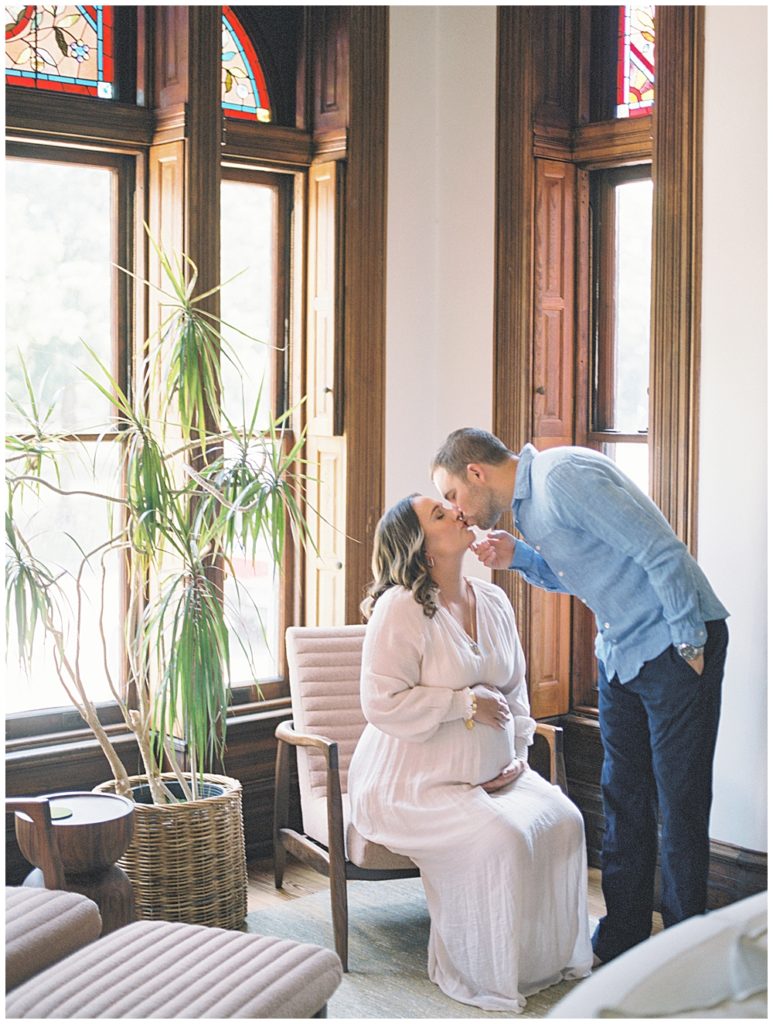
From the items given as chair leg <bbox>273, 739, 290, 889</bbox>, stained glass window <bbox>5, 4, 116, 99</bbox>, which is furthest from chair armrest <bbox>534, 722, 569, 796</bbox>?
stained glass window <bbox>5, 4, 116, 99</bbox>

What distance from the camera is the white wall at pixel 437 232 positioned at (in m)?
4.83

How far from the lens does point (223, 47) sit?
4648 mm

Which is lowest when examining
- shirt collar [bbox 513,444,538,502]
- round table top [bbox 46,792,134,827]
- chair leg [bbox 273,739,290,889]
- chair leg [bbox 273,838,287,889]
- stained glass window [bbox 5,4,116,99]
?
chair leg [bbox 273,838,287,889]

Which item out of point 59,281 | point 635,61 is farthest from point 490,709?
point 635,61

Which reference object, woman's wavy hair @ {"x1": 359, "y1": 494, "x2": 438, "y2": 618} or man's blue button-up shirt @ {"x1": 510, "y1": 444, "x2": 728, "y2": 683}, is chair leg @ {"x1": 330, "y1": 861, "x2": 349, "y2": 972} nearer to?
woman's wavy hair @ {"x1": 359, "y1": 494, "x2": 438, "y2": 618}

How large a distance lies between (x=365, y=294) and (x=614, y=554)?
177 centimetres

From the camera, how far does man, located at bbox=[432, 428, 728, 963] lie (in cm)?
341

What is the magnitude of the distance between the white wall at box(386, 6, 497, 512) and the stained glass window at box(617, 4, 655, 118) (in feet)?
1.57

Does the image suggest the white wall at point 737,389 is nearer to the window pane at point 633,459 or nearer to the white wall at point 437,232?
the window pane at point 633,459

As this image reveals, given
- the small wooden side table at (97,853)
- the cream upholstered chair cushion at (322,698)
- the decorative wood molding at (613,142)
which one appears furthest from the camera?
the decorative wood molding at (613,142)

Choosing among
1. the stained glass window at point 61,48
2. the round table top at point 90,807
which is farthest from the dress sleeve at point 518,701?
the stained glass window at point 61,48

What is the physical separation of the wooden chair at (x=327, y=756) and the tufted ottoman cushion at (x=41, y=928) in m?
1.01

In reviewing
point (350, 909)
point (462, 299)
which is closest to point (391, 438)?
point (462, 299)

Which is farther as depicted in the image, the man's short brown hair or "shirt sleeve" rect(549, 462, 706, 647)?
the man's short brown hair
